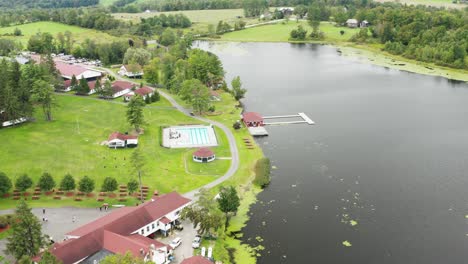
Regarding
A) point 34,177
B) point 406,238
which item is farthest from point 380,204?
point 34,177

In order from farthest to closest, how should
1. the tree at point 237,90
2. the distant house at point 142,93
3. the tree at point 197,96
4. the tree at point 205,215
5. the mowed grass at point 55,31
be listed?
the mowed grass at point 55,31
the tree at point 237,90
the distant house at point 142,93
the tree at point 197,96
the tree at point 205,215

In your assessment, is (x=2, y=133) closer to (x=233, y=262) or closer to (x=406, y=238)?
(x=233, y=262)

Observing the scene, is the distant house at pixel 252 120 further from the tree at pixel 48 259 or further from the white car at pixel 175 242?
the tree at pixel 48 259

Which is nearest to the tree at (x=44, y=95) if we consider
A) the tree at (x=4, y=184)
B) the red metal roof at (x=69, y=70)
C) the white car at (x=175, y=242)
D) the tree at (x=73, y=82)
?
the tree at (x=73, y=82)

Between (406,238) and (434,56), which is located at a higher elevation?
(434,56)

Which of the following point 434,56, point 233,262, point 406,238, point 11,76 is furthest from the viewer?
point 434,56

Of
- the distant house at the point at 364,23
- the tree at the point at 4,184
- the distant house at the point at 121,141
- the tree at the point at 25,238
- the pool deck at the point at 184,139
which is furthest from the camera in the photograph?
the distant house at the point at 364,23

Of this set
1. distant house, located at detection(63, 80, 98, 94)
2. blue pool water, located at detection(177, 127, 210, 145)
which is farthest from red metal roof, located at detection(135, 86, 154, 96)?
blue pool water, located at detection(177, 127, 210, 145)
